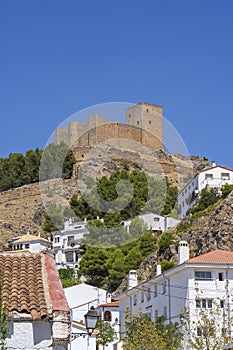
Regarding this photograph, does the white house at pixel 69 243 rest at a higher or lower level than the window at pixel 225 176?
lower

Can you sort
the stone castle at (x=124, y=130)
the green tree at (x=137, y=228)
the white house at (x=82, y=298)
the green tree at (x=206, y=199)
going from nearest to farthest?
1. the white house at (x=82, y=298)
2. the green tree at (x=206, y=199)
3. the green tree at (x=137, y=228)
4. the stone castle at (x=124, y=130)

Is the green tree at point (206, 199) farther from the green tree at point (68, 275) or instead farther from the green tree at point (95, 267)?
the green tree at point (68, 275)

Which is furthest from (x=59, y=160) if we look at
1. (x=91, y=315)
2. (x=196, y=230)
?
(x=91, y=315)

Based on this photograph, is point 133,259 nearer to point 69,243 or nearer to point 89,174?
point 69,243

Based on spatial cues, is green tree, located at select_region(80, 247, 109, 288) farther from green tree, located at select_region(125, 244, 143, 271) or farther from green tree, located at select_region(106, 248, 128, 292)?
green tree, located at select_region(125, 244, 143, 271)

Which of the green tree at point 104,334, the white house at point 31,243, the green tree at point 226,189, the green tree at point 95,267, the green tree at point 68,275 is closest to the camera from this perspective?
the green tree at point 104,334

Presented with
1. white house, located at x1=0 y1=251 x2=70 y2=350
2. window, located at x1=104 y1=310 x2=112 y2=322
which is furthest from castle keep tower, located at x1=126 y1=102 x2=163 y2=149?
white house, located at x1=0 y1=251 x2=70 y2=350

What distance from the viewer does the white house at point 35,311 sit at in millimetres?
13836

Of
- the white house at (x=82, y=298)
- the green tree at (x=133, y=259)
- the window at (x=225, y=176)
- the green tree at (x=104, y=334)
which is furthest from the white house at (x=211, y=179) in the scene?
the green tree at (x=104, y=334)

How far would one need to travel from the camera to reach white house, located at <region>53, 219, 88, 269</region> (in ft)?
332

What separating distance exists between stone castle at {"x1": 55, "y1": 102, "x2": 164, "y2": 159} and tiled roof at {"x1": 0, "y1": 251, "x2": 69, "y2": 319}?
441ft

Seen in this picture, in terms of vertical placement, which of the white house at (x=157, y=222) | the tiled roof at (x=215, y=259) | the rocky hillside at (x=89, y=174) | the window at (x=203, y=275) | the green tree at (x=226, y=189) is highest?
the rocky hillside at (x=89, y=174)

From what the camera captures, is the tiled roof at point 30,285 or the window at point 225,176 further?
the window at point 225,176

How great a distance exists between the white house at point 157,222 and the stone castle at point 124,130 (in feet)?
170
